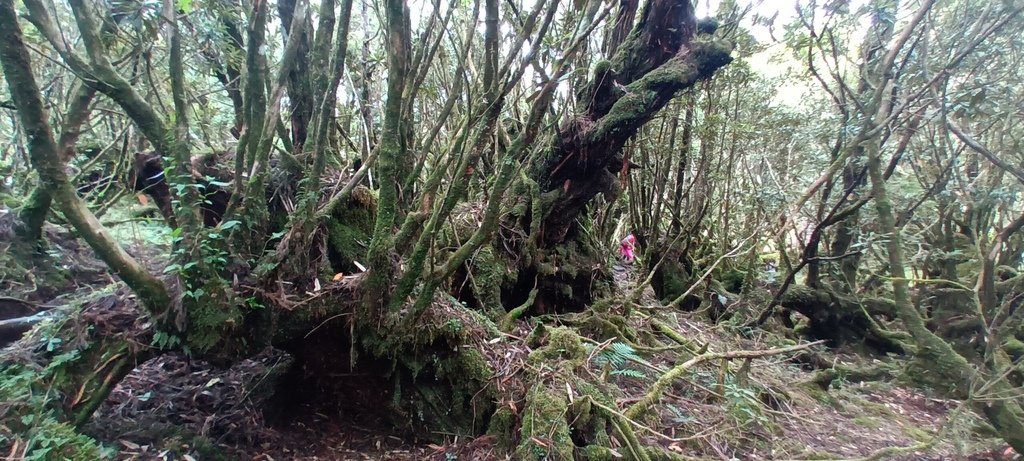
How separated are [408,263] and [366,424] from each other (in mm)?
1500

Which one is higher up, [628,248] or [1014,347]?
[628,248]

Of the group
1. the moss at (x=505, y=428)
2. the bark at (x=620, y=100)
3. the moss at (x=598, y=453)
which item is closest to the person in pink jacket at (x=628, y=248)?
the bark at (x=620, y=100)

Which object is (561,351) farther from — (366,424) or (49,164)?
(49,164)

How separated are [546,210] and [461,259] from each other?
94.3 inches

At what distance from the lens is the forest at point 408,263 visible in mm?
3086

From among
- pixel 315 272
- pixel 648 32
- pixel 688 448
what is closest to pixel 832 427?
pixel 688 448

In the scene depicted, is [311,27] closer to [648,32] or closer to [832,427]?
[648,32]

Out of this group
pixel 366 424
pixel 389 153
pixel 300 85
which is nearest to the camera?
pixel 389 153

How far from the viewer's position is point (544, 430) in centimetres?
320

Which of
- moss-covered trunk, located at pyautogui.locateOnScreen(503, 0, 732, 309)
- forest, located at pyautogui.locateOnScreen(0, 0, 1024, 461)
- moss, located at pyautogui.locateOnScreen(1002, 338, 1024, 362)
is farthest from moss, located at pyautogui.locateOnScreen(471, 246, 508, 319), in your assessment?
moss, located at pyautogui.locateOnScreen(1002, 338, 1024, 362)

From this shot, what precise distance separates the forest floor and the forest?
0.02 meters

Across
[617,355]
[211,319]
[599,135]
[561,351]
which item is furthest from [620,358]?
[211,319]

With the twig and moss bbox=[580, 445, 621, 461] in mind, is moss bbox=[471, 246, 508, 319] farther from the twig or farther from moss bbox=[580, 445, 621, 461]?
moss bbox=[580, 445, 621, 461]

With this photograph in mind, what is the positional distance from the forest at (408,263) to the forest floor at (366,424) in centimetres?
2
